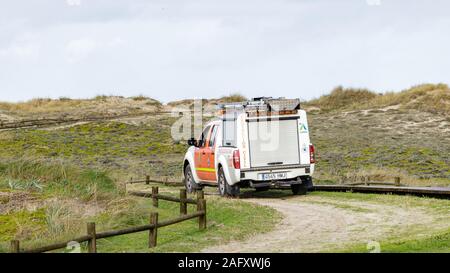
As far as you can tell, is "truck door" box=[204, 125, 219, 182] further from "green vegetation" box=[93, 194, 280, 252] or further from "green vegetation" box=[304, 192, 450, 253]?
"green vegetation" box=[93, 194, 280, 252]

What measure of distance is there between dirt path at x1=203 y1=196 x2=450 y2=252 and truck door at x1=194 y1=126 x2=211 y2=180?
4.03 metres

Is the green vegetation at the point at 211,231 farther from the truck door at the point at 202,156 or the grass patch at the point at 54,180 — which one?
the truck door at the point at 202,156

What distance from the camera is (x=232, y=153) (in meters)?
23.0

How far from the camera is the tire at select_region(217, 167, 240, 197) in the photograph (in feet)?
76.8

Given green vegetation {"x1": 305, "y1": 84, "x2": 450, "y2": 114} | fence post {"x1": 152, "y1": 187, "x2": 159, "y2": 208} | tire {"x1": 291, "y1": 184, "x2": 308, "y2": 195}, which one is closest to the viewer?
fence post {"x1": 152, "y1": 187, "x2": 159, "y2": 208}

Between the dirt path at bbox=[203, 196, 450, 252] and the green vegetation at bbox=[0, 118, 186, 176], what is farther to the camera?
the green vegetation at bbox=[0, 118, 186, 176]

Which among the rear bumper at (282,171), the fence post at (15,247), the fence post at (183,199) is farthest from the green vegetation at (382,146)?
the fence post at (15,247)

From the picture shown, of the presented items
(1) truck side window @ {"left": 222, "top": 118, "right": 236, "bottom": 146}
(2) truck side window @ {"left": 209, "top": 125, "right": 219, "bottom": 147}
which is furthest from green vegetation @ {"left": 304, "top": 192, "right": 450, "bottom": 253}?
(2) truck side window @ {"left": 209, "top": 125, "right": 219, "bottom": 147}

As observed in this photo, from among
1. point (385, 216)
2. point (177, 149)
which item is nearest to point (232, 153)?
point (385, 216)

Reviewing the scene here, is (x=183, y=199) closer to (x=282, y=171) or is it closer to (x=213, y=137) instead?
(x=282, y=171)

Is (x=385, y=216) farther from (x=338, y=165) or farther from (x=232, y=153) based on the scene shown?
(x=338, y=165)

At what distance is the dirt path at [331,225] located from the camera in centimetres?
1448

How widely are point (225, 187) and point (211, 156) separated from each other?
1192 mm
